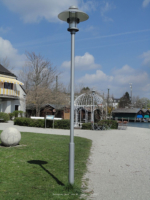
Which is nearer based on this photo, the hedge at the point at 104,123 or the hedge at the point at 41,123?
the hedge at the point at 41,123

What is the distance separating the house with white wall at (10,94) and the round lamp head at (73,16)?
28.4m

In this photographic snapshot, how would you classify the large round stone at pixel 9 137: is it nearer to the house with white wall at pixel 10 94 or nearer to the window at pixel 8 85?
the house with white wall at pixel 10 94

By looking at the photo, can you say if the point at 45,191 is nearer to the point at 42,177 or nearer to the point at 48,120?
the point at 42,177

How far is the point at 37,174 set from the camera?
6207 mm

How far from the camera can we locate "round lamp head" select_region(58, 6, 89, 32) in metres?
5.21

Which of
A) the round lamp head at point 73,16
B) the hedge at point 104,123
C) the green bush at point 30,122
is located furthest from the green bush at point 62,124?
the round lamp head at point 73,16

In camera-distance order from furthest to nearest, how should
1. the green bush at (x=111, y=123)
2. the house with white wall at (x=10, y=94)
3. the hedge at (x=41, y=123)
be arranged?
the house with white wall at (x=10, y=94) < the green bush at (x=111, y=123) < the hedge at (x=41, y=123)

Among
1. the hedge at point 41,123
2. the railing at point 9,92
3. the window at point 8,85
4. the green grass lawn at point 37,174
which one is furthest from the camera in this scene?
the window at point 8,85

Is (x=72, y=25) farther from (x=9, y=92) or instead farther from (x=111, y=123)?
(x=9, y=92)

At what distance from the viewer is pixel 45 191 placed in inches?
194

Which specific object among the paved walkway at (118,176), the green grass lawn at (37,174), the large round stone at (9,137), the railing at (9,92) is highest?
the railing at (9,92)

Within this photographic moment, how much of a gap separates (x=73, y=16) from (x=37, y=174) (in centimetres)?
418

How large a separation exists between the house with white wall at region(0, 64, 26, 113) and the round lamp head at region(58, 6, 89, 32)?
28446 mm

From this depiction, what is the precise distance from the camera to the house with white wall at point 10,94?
109 feet
